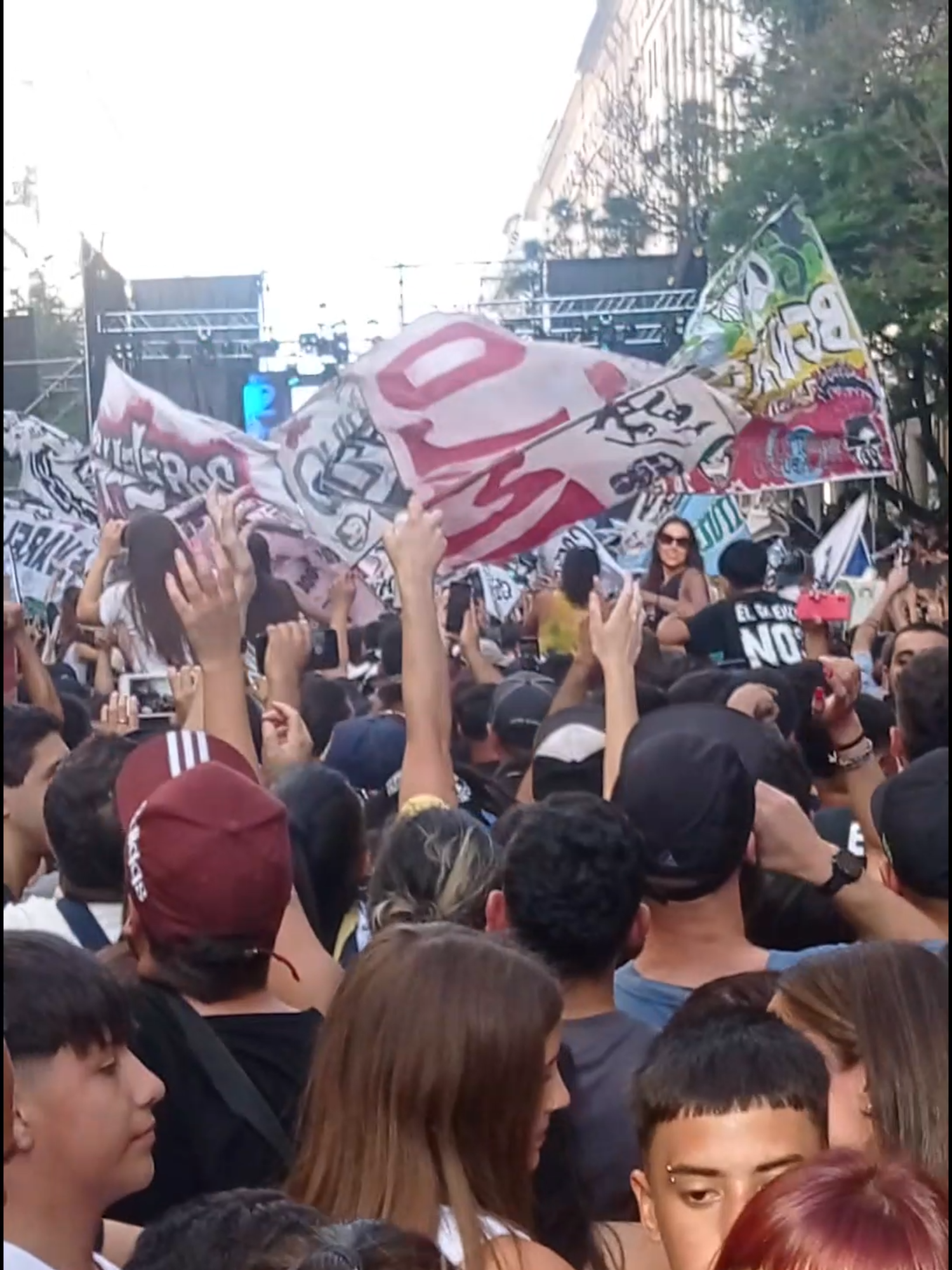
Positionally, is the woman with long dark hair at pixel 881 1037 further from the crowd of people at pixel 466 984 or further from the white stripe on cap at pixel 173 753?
the white stripe on cap at pixel 173 753

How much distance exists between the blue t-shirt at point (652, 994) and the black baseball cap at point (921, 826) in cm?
17

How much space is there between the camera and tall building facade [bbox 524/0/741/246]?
71.8ft

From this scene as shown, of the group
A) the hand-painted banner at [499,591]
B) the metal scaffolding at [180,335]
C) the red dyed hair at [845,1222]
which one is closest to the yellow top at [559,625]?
the hand-painted banner at [499,591]

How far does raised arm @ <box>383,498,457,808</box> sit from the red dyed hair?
83.8 inches

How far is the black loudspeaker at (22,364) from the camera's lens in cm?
1106

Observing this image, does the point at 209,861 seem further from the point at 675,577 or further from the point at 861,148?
the point at 861,148

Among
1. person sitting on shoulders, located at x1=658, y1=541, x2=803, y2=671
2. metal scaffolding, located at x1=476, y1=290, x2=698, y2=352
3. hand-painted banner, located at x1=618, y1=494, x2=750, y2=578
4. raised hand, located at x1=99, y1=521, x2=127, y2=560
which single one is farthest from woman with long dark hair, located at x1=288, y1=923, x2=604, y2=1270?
metal scaffolding, located at x1=476, y1=290, x2=698, y2=352

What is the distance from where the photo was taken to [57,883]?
3578 millimetres

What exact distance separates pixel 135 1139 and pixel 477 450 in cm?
435

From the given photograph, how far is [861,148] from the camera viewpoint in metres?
16.9

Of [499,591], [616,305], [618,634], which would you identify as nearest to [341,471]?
[618,634]

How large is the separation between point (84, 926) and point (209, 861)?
1.93 ft

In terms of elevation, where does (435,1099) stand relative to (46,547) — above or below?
below

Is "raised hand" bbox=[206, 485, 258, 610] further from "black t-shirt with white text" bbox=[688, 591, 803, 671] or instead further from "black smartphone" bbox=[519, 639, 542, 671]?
"black smartphone" bbox=[519, 639, 542, 671]
